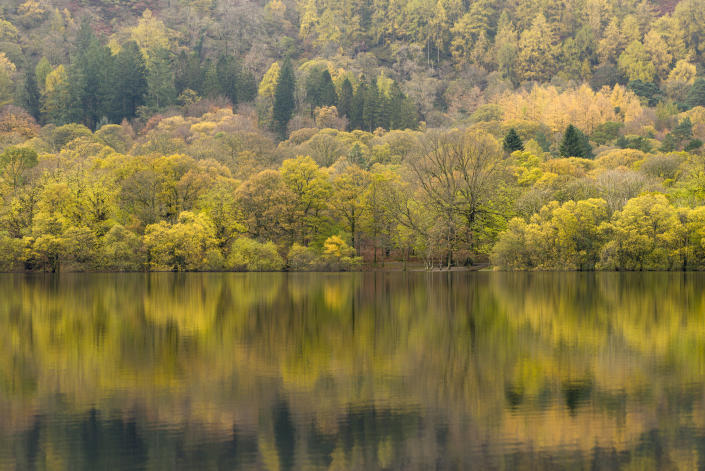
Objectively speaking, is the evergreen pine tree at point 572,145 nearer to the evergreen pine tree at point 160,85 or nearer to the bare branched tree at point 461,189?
the bare branched tree at point 461,189

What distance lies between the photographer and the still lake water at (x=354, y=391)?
11.4 m

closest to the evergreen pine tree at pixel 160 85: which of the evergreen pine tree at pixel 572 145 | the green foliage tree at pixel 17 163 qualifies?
the green foliage tree at pixel 17 163

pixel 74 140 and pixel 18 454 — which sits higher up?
pixel 74 140

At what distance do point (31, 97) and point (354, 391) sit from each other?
168056mm

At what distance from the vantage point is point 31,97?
164m

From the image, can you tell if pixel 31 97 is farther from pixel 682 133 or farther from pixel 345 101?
pixel 682 133

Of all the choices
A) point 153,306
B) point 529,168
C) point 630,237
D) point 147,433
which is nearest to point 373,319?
point 153,306

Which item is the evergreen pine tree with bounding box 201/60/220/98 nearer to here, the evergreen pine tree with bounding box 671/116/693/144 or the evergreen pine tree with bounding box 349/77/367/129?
the evergreen pine tree with bounding box 349/77/367/129

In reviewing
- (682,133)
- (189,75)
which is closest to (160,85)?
(189,75)

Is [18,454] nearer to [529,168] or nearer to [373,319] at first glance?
[373,319]

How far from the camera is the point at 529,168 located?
92.9m

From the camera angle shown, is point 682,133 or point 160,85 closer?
point 682,133

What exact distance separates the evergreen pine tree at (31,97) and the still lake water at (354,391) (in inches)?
5811

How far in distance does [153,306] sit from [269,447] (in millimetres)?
24633
